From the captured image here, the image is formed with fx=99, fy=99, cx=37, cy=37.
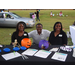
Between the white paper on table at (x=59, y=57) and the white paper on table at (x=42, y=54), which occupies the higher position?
the white paper on table at (x=42, y=54)

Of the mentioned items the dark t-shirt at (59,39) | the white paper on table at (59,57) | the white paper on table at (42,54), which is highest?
the dark t-shirt at (59,39)

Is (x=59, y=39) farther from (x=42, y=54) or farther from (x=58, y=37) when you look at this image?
(x=42, y=54)

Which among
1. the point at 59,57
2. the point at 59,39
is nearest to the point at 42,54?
the point at 59,57

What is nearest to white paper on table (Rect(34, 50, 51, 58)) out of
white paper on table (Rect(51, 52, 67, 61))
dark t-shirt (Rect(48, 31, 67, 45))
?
white paper on table (Rect(51, 52, 67, 61))

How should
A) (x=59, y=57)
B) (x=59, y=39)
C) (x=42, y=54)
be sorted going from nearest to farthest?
(x=59, y=57), (x=42, y=54), (x=59, y=39)

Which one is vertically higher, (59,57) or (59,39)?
(59,39)

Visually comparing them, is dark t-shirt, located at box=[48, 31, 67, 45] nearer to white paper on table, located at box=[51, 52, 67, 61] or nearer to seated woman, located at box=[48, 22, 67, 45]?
seated woman, located at box=[48, 22, 67, 45]

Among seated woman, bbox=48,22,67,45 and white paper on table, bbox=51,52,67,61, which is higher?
seated woman, bbox=48,22,67,45

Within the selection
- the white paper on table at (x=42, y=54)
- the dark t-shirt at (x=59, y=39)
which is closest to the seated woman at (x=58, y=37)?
the dark t-shirt at (x=59, y=39)

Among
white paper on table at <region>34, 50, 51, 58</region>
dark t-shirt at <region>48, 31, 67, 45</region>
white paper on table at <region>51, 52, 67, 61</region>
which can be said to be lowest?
white paper on table at <region>51, 52, 67, 61</region>

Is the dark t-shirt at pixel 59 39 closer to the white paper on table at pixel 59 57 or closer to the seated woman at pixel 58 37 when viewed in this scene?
the seated woman at pixel 58 37

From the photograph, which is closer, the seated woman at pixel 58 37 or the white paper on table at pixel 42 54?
the white paper on table at pixel 42 54
